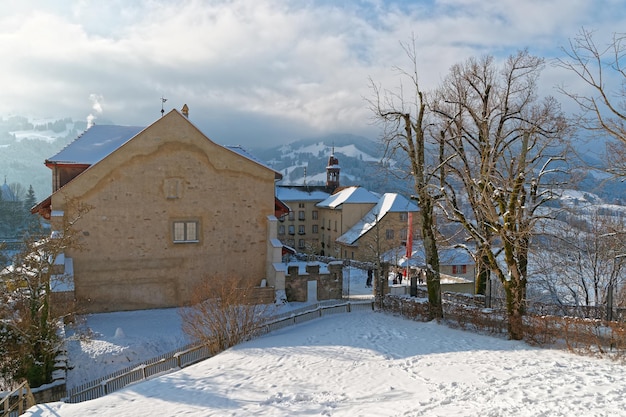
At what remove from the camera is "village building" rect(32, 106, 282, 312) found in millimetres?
23578

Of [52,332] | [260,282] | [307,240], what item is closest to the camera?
[52,332]

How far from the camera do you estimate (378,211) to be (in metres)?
59.6

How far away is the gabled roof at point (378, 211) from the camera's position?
186 feet

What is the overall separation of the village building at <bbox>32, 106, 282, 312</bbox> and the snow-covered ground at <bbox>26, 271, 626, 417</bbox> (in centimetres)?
533

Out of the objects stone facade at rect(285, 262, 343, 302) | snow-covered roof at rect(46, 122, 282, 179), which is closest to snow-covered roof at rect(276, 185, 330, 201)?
snow-covered roof at rect(46, 122, 282, 179)

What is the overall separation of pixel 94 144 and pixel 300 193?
50502 millimetres

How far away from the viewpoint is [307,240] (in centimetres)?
7375

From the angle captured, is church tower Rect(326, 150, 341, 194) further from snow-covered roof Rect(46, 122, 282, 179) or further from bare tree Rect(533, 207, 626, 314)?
snow-covered roof Rect(46, 122, 282, 179)

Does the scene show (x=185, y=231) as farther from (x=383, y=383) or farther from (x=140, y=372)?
(x=383, y=383)

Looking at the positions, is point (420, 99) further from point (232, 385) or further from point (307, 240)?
point (307, 240)

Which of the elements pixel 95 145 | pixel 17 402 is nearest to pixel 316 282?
pixel 95 145

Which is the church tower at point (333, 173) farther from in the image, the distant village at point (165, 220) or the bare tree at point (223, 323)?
the bare tree at point (223, 323)

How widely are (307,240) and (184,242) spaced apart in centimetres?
4898

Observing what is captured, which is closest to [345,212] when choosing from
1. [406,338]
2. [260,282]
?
[260,282]
